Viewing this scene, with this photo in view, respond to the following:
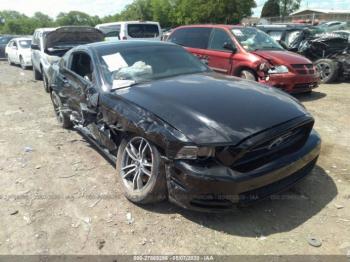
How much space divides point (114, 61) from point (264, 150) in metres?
2.26

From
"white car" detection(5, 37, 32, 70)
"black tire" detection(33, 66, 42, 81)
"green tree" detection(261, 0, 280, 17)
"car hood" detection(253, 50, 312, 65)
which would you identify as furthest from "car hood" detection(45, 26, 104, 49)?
"green tree" detection(261, 0, 280, 17)

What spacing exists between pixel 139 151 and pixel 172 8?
66341mm

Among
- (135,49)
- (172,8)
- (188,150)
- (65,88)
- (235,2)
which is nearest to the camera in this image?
(188,150)

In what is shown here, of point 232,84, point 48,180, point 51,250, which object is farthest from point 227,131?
point 48,180

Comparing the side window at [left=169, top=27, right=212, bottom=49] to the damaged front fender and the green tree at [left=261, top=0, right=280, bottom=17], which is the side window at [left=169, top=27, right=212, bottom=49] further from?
the green tree at [left=261, top=0, right=280, bottom=17]

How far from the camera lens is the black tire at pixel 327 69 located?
950 cm

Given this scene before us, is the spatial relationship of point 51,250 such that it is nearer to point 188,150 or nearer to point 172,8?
point 188,150

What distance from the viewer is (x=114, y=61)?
14.1 feet

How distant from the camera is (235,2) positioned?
138ft

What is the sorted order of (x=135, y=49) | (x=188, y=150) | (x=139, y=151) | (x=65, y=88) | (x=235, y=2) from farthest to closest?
(x=235, y=2), (x=65, y=88), (x=135, y=49), (x=139, y=151), (x=188, y=150)

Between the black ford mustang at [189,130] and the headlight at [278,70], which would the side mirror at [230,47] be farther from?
the black ford mustang at [189,130]

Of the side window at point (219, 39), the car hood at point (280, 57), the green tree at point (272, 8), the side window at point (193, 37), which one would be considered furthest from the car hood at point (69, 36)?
the green tree at point (272, 8)

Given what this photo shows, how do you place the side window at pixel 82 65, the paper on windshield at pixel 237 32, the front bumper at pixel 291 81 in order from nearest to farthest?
1. the side window at pixel 82 65
2. the front bumper at pixel 291 81
3. the paper on windshield at pixel 237 32

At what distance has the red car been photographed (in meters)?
7.43
